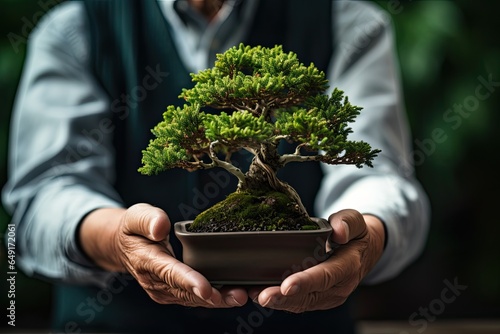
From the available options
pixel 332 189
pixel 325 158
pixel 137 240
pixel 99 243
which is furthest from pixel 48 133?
pixel 325 158

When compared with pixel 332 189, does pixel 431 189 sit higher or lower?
lower

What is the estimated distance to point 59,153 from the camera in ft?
4.92

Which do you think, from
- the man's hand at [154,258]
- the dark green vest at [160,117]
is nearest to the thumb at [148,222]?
the man's hand at [154,258]

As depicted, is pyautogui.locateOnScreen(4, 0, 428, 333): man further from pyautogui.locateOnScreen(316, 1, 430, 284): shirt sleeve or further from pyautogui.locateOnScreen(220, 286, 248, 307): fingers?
pyautogui.locateOnScreen(220, 286, 248, 307): fingers

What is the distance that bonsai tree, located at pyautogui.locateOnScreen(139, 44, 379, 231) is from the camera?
952mm

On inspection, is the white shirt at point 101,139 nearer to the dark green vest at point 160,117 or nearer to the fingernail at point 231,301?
the dark green vest at point 160,117

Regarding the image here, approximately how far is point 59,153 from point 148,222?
24.8 inches

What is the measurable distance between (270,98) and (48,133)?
780 millimetres

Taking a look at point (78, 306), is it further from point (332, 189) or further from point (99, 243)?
point (332, 189)

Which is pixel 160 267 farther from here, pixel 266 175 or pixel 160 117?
pixel 160 117

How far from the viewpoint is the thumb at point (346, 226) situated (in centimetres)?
99

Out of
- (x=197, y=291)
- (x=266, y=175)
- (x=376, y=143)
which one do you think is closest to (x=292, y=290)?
(x=197, y=291)

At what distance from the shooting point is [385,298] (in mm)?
2643

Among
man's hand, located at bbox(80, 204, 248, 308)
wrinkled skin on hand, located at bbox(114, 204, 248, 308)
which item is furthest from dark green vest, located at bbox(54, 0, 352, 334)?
wrinkled skin on hand, located at bbox(114, 204, 248, 308)
